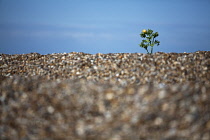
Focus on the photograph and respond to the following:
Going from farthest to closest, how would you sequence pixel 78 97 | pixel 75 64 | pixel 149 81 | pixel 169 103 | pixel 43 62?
pixel 43 62 → pixel 75 64 → pixel 149 81 → pixel 78 97 → pixel 169 103

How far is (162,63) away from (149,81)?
135 centimetres

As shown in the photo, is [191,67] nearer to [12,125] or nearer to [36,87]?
[36,87]

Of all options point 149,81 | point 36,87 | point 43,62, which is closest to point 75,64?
point 43,62

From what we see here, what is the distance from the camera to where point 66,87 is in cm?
469

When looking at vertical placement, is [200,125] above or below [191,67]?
below

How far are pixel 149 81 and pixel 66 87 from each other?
308cm

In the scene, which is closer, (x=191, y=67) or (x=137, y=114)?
(x=137, y=114)

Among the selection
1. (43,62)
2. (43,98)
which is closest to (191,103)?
(43,98)

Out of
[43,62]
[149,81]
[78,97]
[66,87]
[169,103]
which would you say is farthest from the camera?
[43,62]

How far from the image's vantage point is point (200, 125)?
3.51 m

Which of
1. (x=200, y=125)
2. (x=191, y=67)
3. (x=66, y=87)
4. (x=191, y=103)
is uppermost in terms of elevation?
(x=191, y=67)

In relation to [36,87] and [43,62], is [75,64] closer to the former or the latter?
[43,62]

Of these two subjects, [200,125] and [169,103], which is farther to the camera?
[169,103]

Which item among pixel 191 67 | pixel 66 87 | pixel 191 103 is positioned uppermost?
pixel 191 67
